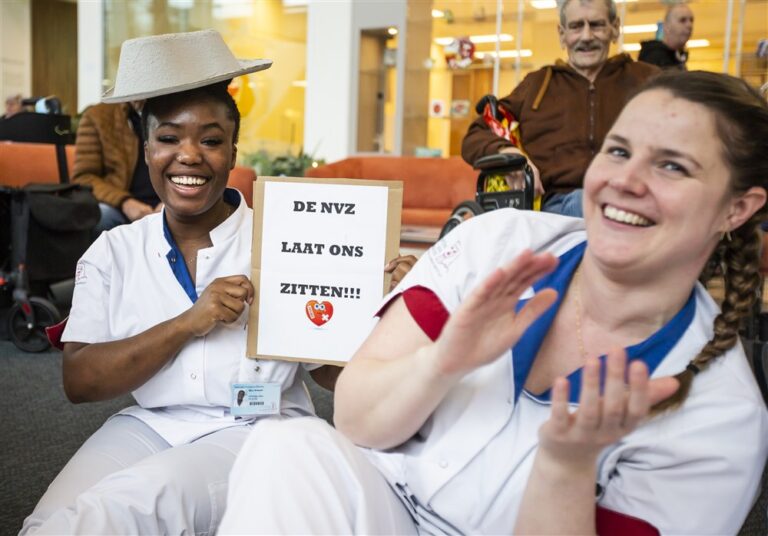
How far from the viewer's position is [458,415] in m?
1.05

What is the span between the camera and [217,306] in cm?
135

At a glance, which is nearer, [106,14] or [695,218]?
[695,218]

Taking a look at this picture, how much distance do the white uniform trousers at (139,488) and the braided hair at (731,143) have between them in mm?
676

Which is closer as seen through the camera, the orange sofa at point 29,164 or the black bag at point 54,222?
the black bag at point 54,222

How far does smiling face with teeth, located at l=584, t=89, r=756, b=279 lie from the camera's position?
986 millimetres

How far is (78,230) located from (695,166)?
11.1 ft

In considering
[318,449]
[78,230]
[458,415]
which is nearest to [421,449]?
[458,415]

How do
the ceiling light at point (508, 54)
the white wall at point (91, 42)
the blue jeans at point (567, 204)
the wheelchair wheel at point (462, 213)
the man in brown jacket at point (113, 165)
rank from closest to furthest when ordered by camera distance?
the blue jeans at point (567, 204)
the wheelchair wheel at point (462, 213)
the man in brown jacket at point (113, 165)
the ceiling light at point (508, 54)
the white wall at point (91, 42)

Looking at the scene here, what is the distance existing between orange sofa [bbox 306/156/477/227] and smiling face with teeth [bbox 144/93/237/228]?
546 centimetres

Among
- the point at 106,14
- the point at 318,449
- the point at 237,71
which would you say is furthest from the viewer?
the point at 106,14

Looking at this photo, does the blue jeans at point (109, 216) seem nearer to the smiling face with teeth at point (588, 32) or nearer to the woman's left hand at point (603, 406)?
the smiling face with teeth at point (588, 32)

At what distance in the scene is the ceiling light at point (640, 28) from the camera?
820 cm

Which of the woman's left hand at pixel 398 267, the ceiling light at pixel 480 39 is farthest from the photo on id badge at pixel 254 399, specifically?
the ceiling light at pixel 480 39

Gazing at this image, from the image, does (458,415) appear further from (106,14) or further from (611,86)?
(106,14)
